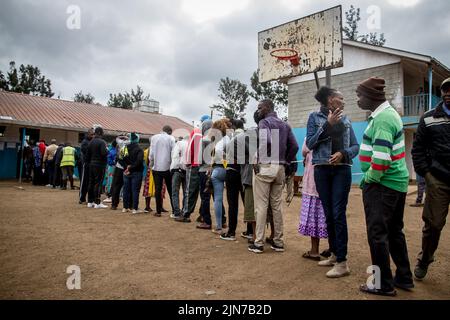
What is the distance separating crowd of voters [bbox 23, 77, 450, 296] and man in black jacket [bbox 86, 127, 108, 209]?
6.41 feet

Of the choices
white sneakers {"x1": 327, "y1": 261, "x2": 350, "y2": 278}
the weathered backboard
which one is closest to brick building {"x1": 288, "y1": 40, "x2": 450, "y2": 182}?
the weathered backboard

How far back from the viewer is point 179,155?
667 cm

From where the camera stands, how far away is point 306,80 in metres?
19.5

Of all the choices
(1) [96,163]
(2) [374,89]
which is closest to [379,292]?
(2) [374,89]

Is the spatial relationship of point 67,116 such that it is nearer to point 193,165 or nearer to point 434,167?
point 193,165

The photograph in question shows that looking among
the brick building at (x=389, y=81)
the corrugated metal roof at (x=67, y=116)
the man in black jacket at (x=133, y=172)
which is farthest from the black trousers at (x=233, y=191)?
the corrugated metal roof at (x=67, y=116)

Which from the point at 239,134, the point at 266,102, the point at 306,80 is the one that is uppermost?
the point at 306,80

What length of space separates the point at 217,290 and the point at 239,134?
2438 mm

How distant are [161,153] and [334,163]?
425 centimetres

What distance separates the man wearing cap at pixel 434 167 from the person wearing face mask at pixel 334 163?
641mm

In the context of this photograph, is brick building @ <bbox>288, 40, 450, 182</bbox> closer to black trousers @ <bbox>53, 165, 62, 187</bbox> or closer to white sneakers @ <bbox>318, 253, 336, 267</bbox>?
black trousers @ <bbox>53, 165, 62, 187</bbox>
